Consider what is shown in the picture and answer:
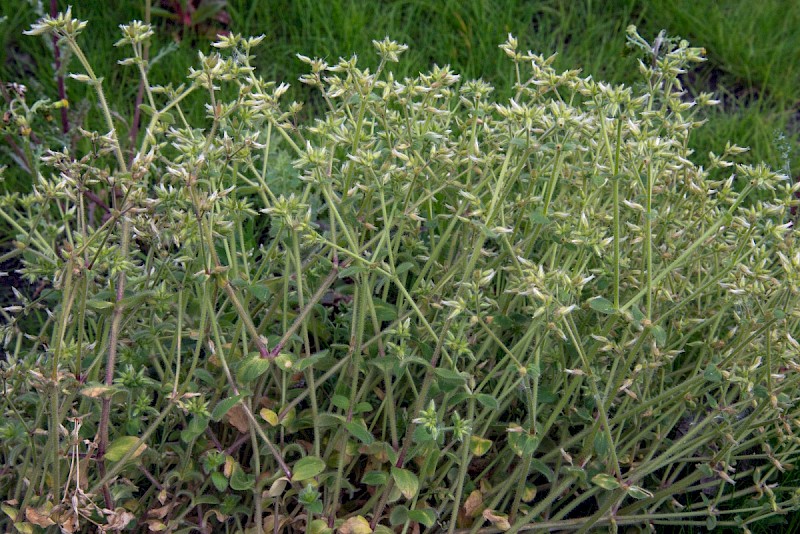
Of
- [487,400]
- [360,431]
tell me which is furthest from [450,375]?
[360,431]

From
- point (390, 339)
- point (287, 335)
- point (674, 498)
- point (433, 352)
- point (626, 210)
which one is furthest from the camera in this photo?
point (674, 498)

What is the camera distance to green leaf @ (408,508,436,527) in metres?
1.82

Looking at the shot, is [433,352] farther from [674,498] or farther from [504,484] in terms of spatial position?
[674,498]

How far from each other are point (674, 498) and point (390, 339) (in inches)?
35.8

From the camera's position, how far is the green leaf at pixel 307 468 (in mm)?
1763

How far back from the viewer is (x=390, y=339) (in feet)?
6.70

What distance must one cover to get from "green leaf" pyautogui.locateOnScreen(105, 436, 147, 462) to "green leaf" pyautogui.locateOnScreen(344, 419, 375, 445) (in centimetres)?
42

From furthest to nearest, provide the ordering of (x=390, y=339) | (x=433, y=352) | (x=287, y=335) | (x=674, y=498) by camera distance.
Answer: (x=674, y=498), (x=390, y=339), (x=433, y=352), (x=287, y=335)

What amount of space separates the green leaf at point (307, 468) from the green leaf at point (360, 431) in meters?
0.09

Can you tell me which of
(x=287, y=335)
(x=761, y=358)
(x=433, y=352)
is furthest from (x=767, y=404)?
(x=287, y=335)

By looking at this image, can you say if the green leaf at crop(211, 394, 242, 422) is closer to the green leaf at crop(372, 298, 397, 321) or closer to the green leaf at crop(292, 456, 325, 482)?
the green leaf at crop(292, 456, 325, 482)

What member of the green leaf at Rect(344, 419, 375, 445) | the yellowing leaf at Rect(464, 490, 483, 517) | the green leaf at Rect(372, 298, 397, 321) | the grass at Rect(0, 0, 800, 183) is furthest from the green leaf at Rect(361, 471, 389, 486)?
the grass at Rect(0, 0, 800, 183)

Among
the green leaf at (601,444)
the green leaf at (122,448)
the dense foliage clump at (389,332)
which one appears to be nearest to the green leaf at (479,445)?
the dense foliage clump at (389,332)

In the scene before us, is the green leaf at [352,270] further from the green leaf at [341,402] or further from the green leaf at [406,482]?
the green leaf at [406,482]
